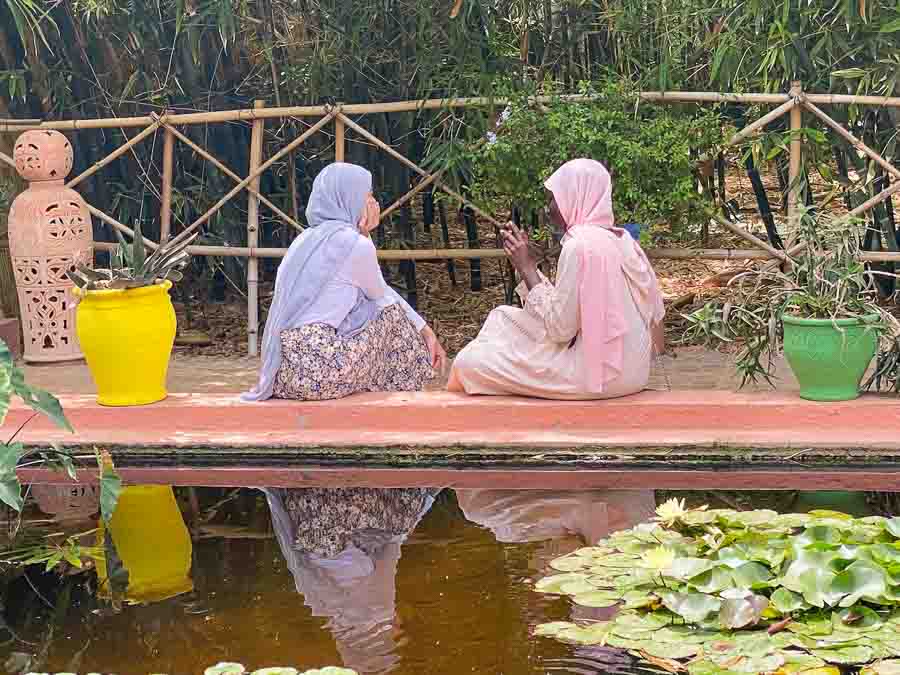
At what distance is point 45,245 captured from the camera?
7234mm

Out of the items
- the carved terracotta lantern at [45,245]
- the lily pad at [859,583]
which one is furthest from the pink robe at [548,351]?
the carved terracotta lantern at [45,245]

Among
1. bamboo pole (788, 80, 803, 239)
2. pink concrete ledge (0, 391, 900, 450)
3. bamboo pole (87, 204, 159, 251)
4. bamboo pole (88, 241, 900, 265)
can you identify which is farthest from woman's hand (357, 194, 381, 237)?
bamboo pole (788, 80, 803, 239)

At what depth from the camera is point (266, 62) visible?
7.88m

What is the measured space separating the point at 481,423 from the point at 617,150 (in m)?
1.68

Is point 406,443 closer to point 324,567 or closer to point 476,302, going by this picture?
point 324,567

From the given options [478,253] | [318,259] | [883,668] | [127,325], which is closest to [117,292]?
[127,325]

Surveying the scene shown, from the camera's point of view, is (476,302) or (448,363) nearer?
(448,363)

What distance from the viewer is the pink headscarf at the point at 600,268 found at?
5441mm

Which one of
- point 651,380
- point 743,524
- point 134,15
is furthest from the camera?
point 134,15

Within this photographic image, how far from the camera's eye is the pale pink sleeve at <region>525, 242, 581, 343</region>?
17.8ft

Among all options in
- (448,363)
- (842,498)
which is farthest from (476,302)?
(842,498)

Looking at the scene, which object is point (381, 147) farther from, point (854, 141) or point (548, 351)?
point (854, 141)

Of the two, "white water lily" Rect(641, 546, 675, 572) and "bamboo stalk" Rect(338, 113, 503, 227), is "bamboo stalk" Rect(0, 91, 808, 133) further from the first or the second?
"white water lily" Rect(641, 546, 675, 572)

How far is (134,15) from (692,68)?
116 inches
